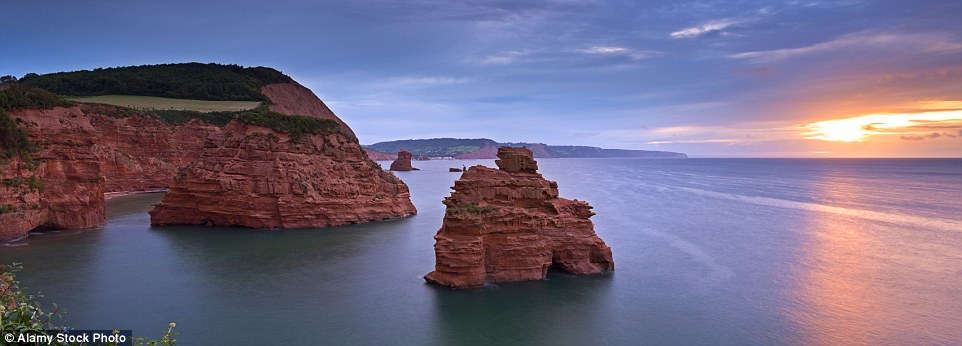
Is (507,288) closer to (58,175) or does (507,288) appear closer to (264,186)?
(264,186)

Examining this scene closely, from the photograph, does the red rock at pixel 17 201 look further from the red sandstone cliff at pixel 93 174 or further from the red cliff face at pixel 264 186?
the red cliff face at pixel 264 186

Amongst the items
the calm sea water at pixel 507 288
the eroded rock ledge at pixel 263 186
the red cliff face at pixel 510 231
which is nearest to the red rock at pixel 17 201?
the calm sea water at pixel 507 288

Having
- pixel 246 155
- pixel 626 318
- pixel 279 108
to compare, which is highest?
pixel 279 108

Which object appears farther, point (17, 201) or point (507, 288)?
point (17, 201)

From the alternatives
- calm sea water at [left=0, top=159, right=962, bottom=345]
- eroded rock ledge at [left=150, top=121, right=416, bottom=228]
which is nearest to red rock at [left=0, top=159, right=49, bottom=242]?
calm sea water at [left=0, top=159, right=962, bottom=345]

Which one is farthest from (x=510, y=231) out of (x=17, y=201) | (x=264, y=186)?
(x=17, y=201)

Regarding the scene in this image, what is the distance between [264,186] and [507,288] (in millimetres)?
25535

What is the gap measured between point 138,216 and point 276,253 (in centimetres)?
2270

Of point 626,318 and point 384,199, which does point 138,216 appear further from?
point 626,318

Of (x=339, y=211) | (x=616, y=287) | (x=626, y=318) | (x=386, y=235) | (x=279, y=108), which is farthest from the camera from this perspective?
(x=279, y=108)

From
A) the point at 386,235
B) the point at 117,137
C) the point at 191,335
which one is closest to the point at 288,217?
the point at 386,235

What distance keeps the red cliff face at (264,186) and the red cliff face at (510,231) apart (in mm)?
20509

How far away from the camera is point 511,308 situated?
22359 mm

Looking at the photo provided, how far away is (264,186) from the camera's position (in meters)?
41.4
